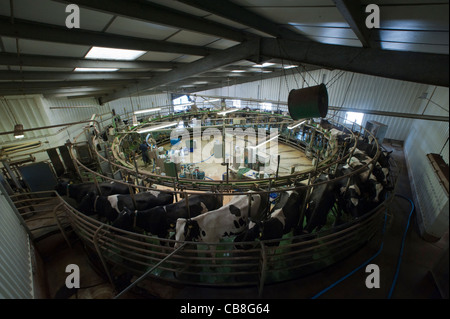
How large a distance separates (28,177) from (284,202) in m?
8.14

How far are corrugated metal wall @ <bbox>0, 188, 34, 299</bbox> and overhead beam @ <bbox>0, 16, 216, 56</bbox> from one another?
3.09 meters

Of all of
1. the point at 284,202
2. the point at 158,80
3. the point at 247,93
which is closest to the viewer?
the point at 284,202

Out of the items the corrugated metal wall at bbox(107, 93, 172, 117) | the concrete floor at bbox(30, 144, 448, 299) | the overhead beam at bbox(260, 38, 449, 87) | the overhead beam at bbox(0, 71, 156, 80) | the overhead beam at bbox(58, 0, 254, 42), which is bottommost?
the concrete floor at bbox(30, 144, 448, 299)

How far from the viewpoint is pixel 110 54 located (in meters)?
5.32

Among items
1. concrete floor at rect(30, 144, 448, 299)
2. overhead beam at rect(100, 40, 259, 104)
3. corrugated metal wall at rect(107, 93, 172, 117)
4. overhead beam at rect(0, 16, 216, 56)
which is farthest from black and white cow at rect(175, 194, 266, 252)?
corrugated metal wall at rect(107, 93, 172, 117)

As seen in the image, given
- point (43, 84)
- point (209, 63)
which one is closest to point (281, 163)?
point (209, 63)

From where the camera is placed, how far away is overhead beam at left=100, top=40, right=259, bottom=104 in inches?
220

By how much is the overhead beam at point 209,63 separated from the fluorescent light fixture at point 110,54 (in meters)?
2.48

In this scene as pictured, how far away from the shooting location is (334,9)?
8.98 ft

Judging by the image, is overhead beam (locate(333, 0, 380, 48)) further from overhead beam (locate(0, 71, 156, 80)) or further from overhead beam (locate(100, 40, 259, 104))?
overhead beam (locate(0, 71, 156, 80))

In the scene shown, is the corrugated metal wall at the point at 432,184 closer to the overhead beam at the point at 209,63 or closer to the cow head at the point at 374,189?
the cow head at the point at 374,189
